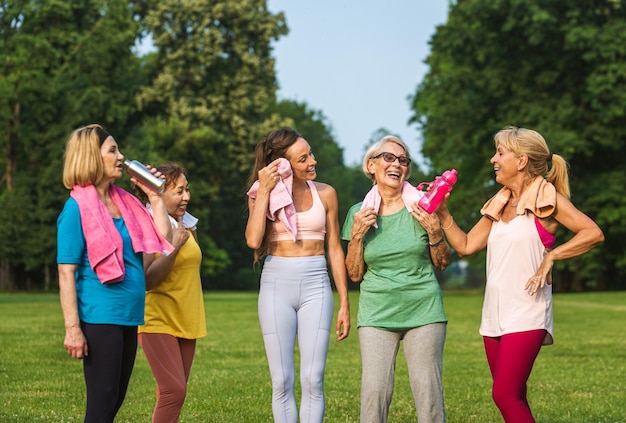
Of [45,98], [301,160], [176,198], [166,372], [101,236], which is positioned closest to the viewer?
[101,236]

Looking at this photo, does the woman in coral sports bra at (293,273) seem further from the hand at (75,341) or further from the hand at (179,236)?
the hand at (75,341)

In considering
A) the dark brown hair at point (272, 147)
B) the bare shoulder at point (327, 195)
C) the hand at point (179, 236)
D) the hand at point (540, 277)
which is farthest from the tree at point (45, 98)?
the hand at point (540, 277)

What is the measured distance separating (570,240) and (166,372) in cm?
284

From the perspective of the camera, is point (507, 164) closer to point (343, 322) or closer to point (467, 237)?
point (467, 237)

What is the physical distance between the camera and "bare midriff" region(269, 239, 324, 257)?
6.70m

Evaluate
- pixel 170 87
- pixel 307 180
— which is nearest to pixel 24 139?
pixel 170 87

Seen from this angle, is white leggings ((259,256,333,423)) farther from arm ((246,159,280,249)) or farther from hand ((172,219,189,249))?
hand ((172,219,189,249))

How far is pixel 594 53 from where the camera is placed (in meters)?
38.4

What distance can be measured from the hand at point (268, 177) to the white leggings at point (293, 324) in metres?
0.49

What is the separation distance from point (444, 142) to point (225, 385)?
35.8m

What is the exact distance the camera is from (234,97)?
160ft

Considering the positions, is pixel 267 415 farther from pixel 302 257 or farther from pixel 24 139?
pixel 24 139

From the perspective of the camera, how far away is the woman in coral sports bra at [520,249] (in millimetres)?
6074

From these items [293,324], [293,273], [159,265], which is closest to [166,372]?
[159,265]
